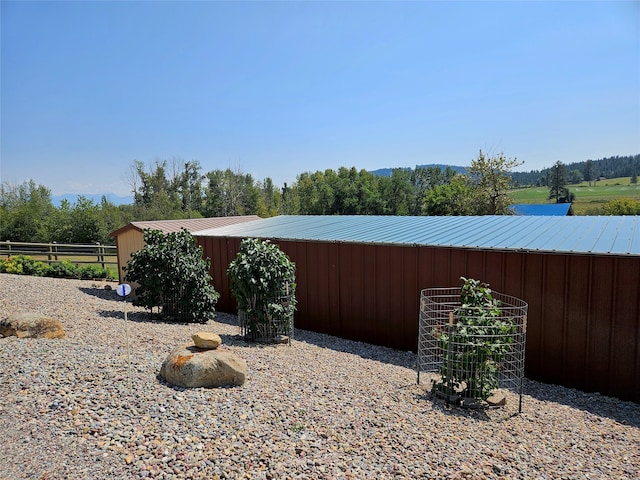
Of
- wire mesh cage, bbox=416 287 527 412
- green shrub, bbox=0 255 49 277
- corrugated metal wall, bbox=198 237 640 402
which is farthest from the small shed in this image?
wire mesh cage, bbox=416 287 527 412

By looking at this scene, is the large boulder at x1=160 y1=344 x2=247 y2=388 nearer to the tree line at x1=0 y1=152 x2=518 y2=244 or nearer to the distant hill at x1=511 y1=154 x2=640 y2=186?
the tree line at x1=0 y1=152 x2=518 y2=244

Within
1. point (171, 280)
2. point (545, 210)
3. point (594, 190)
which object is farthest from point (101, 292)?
point (594, 190)

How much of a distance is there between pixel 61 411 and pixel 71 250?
19.7m

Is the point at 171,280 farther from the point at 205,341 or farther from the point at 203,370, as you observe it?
the point at 203,370

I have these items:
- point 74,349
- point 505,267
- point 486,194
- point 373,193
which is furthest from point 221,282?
point 373,193

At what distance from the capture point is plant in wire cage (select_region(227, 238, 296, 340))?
820 cm

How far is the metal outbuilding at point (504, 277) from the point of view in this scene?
21.7 ft

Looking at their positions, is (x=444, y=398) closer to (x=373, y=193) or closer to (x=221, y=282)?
(x=221, y=282)

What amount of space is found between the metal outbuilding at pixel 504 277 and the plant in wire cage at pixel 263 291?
6.54ft

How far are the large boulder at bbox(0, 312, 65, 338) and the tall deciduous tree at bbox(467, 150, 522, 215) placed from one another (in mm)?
26665

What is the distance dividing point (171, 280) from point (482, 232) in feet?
22.8

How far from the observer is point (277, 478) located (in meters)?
3.44

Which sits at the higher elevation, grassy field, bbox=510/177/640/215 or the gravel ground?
grassy field, bbox=510/177/640/215

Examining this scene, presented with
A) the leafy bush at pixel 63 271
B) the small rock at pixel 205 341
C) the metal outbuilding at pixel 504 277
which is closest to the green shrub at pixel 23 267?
the leafy bush at pixel 63 271
